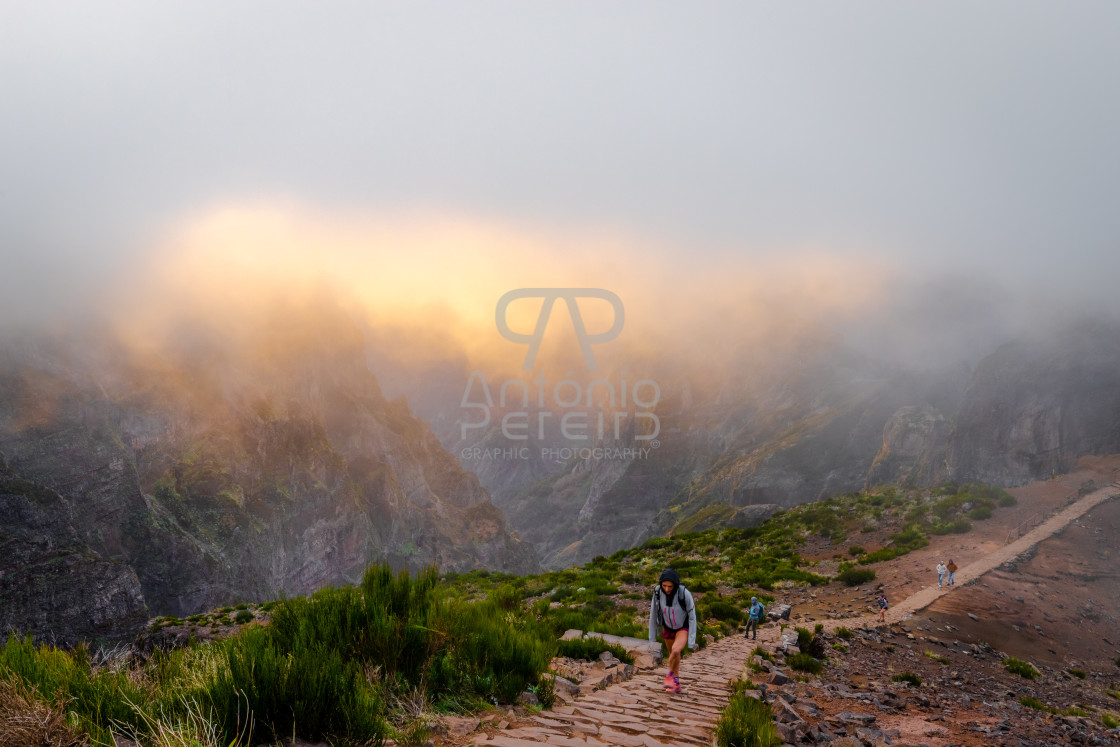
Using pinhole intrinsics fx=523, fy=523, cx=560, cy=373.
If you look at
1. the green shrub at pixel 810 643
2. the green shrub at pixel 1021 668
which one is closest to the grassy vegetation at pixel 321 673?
the green shrub at pixel 810 643

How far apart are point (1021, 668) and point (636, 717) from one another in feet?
63.1

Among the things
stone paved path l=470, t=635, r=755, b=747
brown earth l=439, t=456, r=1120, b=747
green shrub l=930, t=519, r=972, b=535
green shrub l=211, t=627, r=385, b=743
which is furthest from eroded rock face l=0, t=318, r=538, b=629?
green shrub l=211, t=627, r=385, b=743

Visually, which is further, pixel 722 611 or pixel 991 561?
pixel 991 561

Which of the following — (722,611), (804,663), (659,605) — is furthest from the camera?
(722,611)

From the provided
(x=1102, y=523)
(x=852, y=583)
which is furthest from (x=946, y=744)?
(x=1102, y=523)

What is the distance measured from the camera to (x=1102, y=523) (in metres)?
40.4

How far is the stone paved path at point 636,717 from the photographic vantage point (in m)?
5.21

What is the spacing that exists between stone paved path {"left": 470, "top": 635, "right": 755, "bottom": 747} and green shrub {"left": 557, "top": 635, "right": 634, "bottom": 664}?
0.83 m

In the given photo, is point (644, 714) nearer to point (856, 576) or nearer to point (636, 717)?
point (636, 717)

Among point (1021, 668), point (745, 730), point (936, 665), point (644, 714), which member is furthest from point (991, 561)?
point (745, 730)

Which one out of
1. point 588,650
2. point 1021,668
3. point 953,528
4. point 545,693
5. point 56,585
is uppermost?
point 545,693

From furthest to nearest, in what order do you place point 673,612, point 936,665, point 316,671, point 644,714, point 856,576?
1. point 856,576
2. point 936,665
3. point 673,612
4. point 644,714
5. point 316,671

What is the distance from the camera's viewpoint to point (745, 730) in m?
5.86

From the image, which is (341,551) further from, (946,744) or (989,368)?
(989,368)
